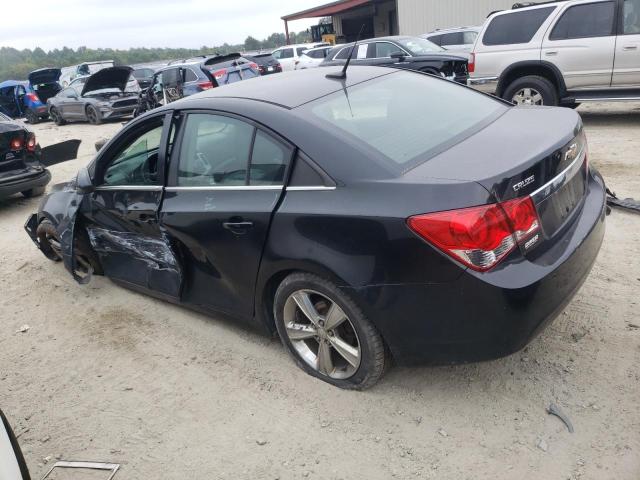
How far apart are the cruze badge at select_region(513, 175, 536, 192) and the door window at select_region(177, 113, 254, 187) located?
4.57 feet

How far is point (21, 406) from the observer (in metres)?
3.15

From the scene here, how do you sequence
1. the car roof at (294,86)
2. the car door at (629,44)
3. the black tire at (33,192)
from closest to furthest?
the car roof at (294,86) < the car door at (629,44) < the black tire at (33,192)

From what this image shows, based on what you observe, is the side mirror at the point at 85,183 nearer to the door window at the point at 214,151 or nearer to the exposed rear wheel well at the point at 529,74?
the door window at the point at 214,151

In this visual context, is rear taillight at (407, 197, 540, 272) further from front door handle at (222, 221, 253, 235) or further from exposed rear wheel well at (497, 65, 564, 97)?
exposed rear wheel well at (497, 65, 564, 97)

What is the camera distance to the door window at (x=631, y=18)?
7507 mm

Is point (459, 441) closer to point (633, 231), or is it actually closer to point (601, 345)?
point (601, 345)

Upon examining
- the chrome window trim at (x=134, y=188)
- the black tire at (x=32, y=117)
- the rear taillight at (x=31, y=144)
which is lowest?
the black tire at (x=32, y=117)

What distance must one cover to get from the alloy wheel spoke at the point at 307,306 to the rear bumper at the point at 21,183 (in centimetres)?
581

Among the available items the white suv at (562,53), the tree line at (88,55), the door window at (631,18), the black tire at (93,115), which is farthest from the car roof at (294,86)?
the tree line at (88,55)

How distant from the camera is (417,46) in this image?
1214 cm

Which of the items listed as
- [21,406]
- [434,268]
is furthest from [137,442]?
[434,268]

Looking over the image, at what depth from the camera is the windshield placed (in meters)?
11.9

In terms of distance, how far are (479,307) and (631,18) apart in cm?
736

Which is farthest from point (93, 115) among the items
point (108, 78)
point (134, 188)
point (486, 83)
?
point (134, 188)
